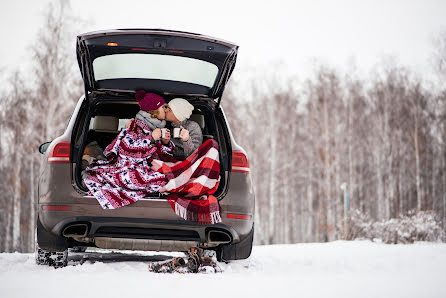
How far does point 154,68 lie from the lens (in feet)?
15.4

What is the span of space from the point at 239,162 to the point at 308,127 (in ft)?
89.8

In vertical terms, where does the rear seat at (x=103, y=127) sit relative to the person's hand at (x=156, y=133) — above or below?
above

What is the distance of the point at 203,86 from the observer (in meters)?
5.01

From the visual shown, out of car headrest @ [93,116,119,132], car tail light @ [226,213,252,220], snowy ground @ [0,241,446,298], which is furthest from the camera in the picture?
car headrest @ [93,116,119,132]

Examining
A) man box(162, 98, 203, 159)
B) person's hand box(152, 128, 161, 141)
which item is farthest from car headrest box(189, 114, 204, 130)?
person's hand box(152, 128, 161, 141)

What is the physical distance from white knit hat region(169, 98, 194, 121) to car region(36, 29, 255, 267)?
0.17 m

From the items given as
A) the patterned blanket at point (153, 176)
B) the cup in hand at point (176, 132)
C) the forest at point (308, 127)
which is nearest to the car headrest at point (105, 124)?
the patterned blanket at point (153, 176)

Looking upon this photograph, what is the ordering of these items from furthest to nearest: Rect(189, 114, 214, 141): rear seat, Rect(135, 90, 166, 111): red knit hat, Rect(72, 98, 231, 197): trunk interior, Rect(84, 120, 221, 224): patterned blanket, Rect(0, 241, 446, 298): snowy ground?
Rect(189, 114, 214, 141): rear seat
Rect(135, 90, 166, 111): red knit hat
Rect(72, 98, 231, 197): trunk interior
Rect(84, 120, 221, 224): patterned blanket
Rect(0, 241, 446, 298): snowy ground

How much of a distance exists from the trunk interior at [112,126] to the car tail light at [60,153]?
7 cm

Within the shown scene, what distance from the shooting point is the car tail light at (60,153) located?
4.34 meters

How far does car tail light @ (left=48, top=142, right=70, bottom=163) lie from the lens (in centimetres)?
434

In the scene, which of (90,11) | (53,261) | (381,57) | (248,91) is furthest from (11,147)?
(53,261)

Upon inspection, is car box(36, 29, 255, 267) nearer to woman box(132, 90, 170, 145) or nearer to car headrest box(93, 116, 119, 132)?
woman box(132, 90, 170, 145)

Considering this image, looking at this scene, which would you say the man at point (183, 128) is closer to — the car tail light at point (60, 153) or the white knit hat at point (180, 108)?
the white knit hat at point (180, 108)
